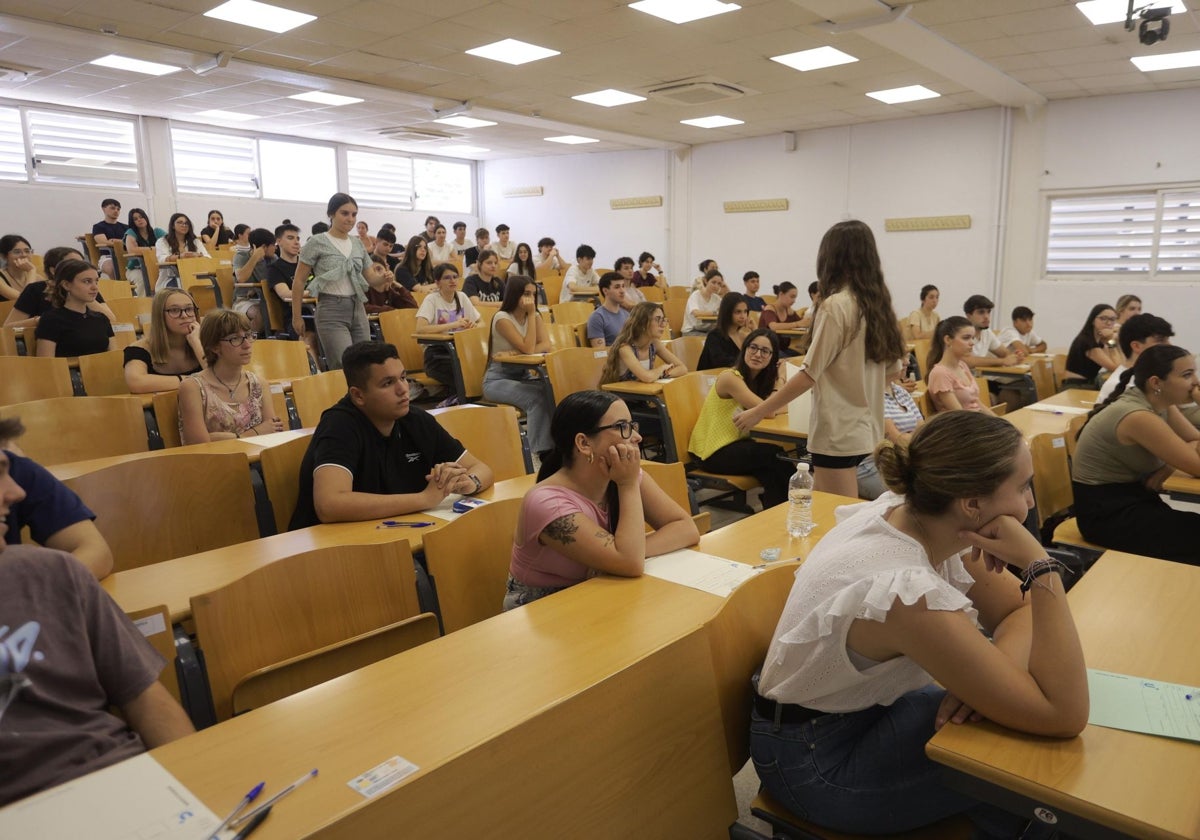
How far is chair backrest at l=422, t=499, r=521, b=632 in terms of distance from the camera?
205 cm

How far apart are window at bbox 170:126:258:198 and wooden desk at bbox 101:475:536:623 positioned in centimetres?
1152

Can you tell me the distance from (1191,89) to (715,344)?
714 cm

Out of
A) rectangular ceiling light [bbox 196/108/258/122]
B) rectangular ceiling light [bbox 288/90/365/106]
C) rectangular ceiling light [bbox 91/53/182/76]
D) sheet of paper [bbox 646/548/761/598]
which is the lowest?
sheet of paper [bbox 646/548/761/598]

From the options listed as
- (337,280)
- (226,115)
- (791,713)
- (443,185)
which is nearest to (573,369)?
(337,280)

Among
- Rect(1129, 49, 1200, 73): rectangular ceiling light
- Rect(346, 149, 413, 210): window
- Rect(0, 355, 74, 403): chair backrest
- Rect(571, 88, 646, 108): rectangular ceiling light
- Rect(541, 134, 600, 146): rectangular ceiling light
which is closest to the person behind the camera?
Rect(0, 355, 74, 403): chair backrest

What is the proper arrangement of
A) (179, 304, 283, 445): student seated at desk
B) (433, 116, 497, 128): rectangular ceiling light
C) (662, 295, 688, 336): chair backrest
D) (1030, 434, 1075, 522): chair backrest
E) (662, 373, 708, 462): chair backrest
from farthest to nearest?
1. (433, 116, 497, 128): rectangular ceiling light
2. (662, 295, 688, 336): chair backrest
3. (662, 373, 708, 462): chair backrest
4. (179, 304, 283, 445): student seated at desk
5. (1030, 434, 1075, 522): chair backrest

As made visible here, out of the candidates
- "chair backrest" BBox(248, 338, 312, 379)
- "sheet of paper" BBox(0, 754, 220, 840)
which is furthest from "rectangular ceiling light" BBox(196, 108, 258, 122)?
"sheet of paper" BBox(0, 754, 220, 840)

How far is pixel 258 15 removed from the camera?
6484mm

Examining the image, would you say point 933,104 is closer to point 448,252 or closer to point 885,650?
point 448,252

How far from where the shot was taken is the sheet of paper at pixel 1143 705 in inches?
52.1

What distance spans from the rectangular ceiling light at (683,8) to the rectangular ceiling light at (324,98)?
4689 mm

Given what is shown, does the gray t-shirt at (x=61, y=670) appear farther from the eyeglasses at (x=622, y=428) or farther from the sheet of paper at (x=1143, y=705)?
the sheet of paper at (x=1143, y=705)

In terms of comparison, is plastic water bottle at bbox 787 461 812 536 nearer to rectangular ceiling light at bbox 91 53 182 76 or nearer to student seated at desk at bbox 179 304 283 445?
student seated at desk at bbox 179 304 283 445

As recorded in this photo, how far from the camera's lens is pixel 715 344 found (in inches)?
202
